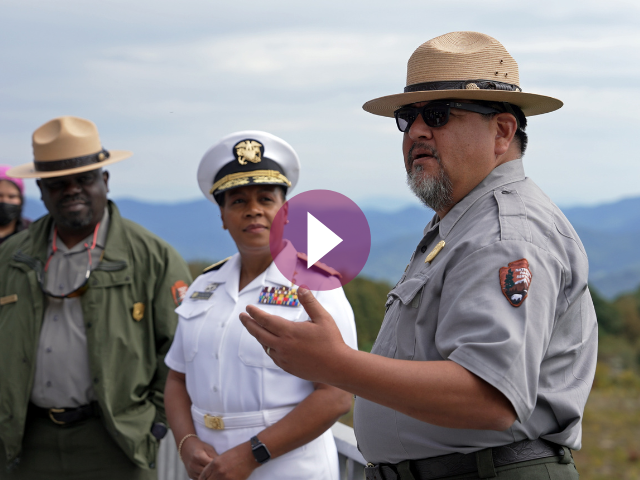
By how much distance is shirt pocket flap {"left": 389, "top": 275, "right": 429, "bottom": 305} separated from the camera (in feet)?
5.47

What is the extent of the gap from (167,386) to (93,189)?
48.4 inches

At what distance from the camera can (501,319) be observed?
4.50ft

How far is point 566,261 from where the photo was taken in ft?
5.02

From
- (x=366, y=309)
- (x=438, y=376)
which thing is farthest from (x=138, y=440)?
(x=366, y=309)

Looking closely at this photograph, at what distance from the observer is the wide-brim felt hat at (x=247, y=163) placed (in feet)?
8.94

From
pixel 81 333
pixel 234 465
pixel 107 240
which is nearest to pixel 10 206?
pixel 107 240

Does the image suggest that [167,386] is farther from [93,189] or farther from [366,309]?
[366,309]

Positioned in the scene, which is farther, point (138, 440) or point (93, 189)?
point (93, 189)

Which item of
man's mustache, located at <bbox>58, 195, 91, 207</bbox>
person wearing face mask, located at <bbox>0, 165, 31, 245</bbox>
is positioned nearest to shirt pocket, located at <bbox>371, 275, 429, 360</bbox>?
man's mustache, located at <bbox>58, 195, 91, 207</bbox>

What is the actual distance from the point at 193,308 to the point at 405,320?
1350mm

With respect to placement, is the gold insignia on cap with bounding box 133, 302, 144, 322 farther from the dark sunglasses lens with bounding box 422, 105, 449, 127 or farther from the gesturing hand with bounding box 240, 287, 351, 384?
the dark sunglasses lens with bounding box 422, 105, 449, 127

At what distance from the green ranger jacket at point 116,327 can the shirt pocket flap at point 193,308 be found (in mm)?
578

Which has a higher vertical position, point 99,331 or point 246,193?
point 246,193

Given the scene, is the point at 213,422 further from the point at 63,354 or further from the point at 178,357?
the point at 63,354
